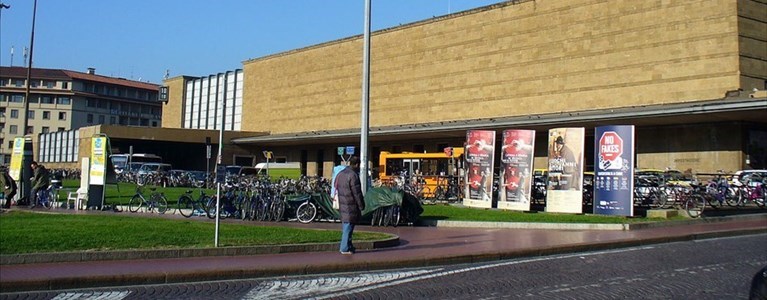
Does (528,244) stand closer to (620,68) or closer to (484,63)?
(620,68)

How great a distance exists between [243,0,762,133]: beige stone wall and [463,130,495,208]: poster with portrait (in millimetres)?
20028

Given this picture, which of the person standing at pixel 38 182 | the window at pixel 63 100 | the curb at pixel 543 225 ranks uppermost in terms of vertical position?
the window at pixel 63 100

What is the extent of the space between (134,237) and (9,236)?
218 cm

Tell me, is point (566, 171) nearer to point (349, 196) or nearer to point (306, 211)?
point (306, 211)

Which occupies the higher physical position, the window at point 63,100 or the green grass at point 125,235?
the window at point 63,100

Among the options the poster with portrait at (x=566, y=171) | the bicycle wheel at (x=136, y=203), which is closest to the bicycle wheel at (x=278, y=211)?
the bicycle wheel at (x=136, y=203)

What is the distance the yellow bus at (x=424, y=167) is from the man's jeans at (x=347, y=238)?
65.4 feet

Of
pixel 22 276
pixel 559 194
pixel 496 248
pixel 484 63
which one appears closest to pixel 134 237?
pixel 22 276

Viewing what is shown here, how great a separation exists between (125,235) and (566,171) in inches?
591

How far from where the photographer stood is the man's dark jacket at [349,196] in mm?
13352

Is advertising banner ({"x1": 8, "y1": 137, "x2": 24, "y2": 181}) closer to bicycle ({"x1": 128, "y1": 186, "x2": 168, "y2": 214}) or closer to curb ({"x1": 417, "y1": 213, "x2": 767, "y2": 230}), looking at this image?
bicycle ({"x1": 128, "y1": 186, "x2": 168, "y2": 214})

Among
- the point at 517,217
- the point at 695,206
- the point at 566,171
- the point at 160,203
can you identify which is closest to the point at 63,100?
the point at 160,203

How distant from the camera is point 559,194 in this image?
24016 mm

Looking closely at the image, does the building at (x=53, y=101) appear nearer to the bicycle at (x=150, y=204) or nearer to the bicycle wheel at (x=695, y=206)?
the bicycle at (x=150, y=204)
